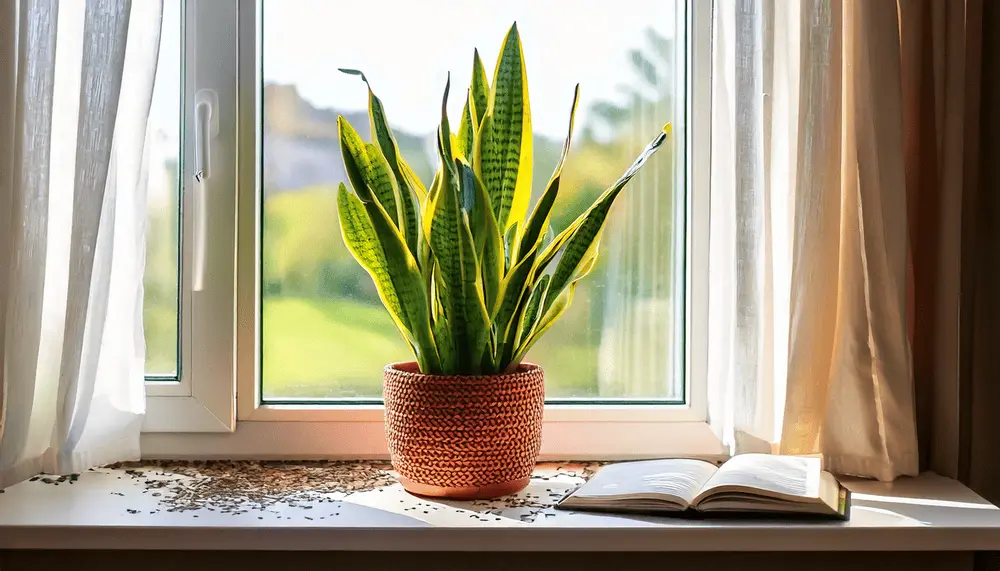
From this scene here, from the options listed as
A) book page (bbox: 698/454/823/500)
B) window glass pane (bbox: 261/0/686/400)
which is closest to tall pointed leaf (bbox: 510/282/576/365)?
window glass pane (bbox: 261/0/686/400)

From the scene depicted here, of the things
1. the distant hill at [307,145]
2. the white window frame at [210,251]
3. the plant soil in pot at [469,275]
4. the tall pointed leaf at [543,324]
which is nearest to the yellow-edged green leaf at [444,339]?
the plant soil in pot at [469,275]

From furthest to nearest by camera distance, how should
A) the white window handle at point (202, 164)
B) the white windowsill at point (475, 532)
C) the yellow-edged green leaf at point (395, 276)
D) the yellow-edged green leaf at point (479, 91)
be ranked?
the white window handle at point (202, 164), the yellow-edged green leaf at point (479, 91), the yellow-edged green leaf at point (395, 276), the white windowsill at point (475, 532)

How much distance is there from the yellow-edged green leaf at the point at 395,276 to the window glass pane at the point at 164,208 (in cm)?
43

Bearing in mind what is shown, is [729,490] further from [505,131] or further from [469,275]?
[505,131]

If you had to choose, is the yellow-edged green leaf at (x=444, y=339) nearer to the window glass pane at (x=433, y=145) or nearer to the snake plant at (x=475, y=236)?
the snake plant at (x=475, y=236)

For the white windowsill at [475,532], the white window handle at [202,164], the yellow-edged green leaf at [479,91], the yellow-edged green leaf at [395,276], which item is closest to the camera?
the white windowsill at [475,532]

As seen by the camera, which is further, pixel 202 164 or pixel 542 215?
pixel 202 164

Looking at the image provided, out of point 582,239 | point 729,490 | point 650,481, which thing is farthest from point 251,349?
point 729,490

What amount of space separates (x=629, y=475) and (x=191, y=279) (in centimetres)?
85

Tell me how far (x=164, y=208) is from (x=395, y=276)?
56 centimetres

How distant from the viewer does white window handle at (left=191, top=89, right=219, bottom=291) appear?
5.15ft

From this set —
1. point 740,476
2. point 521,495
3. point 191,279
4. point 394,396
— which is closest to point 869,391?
point 740,476

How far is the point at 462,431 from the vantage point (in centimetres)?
131

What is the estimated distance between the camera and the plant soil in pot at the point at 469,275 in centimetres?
130
